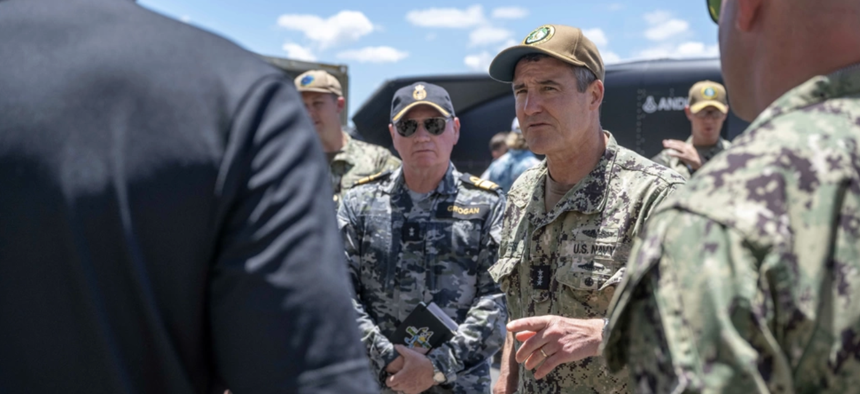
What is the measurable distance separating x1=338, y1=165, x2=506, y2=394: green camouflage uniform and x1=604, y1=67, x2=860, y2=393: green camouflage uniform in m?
2.01

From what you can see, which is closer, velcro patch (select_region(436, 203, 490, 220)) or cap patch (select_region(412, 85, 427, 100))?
velcro patch (select_region(436, 203, 490, 220))

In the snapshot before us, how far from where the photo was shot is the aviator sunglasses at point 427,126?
328 centimetres

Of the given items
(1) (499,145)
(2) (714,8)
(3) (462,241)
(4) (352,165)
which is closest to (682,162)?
(4) (352,165)

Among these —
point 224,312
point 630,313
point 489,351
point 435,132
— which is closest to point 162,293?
point 224,312

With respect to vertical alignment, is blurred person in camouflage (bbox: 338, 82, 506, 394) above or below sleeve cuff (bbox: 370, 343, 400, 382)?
above

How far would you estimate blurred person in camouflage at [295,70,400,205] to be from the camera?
453 centimetres

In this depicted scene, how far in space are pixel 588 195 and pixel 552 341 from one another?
58 cm

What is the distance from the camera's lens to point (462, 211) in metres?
3.07

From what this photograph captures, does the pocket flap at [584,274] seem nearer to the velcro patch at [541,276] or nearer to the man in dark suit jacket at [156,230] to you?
the velcro patch at [541,276]

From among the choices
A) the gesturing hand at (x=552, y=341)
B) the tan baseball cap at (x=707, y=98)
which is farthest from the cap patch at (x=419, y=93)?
the tan baseball cap at (x=707, y=98)

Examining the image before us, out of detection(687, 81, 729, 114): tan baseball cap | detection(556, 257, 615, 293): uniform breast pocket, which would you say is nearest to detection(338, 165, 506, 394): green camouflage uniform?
detection(556, 257, 615, 293): uniform breast pocket

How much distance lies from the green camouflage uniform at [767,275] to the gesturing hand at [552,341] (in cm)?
106

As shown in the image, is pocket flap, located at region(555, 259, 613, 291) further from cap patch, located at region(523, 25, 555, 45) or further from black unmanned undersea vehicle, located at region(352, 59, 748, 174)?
black unmanned undersea vehicle, located at region(352, 59, 748, 174)

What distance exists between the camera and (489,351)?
295 centimetres
